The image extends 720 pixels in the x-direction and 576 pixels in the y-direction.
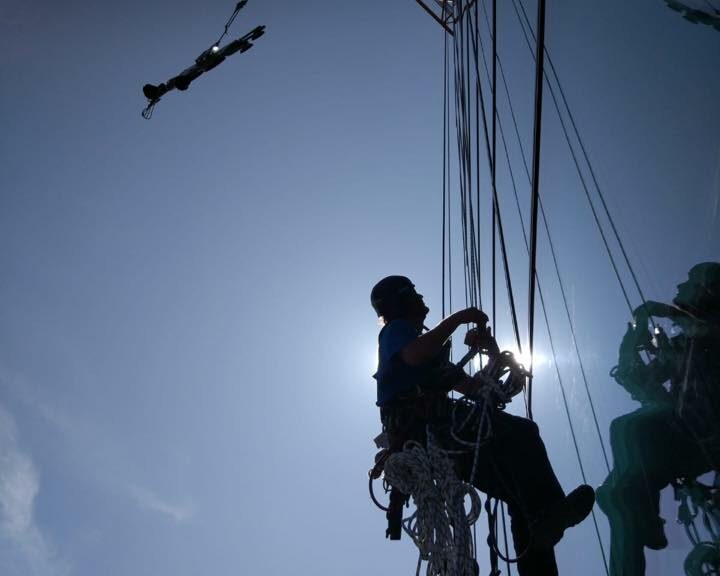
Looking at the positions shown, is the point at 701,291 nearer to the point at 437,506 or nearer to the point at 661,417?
the point at 661,417

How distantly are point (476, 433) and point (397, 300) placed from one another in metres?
0.90

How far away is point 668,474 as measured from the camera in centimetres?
215

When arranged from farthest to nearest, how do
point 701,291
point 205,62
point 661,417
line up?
point 205,62
point 661,417
point 701,291

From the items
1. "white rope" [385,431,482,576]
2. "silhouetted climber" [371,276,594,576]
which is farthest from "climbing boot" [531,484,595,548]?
"white rope" [385,431,482,576]

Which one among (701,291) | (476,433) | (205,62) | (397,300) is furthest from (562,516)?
(205,62)

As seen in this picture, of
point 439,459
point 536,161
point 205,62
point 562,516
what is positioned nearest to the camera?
point 562,516

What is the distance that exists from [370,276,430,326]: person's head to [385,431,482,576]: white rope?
77 cm

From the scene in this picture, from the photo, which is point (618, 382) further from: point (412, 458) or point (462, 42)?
point (462, 42)

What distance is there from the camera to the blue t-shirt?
9.02ft

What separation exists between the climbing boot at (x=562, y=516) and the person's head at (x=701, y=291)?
36.2 inches

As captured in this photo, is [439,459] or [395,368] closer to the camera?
[439,459]

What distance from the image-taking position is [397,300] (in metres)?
3.13

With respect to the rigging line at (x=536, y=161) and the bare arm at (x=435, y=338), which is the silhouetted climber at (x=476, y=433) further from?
the rigging line at (x=536, y=161)

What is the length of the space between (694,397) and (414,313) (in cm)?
156
